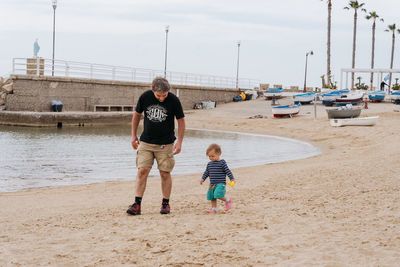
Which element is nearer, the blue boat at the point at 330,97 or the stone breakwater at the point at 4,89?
the stone breakwater at the point at 4,89

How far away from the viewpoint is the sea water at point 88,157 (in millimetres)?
10977

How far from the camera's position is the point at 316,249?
409cm

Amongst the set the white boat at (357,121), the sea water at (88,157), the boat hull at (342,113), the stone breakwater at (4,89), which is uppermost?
the stone breakwater at (4,89)

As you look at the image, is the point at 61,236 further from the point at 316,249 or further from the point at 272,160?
the point at 272,160

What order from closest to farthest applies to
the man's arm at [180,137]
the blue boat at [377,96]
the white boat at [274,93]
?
the man's arm at [180,137] → the blue boat at [377,96] → the white boat at [274,93]

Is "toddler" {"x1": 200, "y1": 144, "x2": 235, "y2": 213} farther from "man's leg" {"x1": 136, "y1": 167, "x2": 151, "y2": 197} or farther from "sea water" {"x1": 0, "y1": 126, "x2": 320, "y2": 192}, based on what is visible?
"sea water" {"x1": 0, "y1": 126, "x2": 320, "y2": 192}

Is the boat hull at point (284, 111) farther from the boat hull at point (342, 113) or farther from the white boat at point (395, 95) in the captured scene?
the white boat at point (395, 95)

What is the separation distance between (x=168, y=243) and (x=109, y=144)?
50.0 ft

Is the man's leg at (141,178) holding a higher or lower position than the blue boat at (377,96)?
lower

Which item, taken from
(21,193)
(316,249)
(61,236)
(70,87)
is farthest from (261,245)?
(70,87)

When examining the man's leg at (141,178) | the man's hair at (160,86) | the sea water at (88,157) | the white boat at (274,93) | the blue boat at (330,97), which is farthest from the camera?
the white boat at (274,93)

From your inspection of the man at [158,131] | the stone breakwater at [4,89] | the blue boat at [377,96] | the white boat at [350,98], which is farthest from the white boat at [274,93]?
the man at [158,131]

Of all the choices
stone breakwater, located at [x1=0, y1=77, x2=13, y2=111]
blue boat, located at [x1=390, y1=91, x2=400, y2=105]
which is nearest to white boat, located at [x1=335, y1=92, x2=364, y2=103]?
blue boat, located at [x1=390, y1=91, x2=400, y2=105]

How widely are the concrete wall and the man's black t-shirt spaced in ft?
88.4
